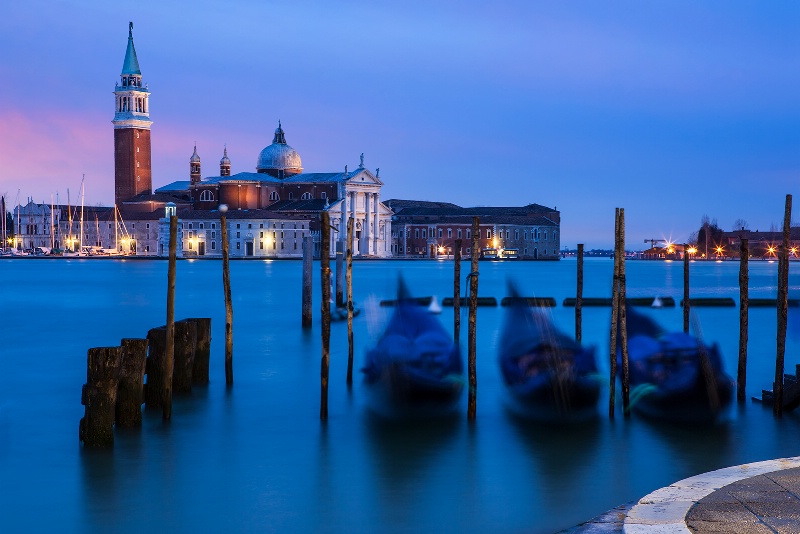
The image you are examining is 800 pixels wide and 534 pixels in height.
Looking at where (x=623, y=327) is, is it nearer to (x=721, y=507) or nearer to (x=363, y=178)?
(x=721, y=507)

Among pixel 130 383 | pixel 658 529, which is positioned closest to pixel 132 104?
pixel 130 383

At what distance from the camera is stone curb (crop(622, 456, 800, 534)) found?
15.7 ft

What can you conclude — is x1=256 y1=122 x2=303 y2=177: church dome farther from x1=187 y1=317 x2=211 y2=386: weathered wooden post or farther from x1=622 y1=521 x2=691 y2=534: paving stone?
x1=622 y1=521 x2=691 y2=534: paving stone

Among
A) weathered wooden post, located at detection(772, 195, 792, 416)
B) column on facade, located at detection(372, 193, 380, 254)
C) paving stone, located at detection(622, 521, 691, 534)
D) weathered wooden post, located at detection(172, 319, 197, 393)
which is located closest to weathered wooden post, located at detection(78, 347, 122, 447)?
weathered wooden post, located at detection(172, 319, 197, 393)

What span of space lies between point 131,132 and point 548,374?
8512cm

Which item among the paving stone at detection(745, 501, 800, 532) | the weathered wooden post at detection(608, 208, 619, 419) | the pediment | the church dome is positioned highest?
the church dome

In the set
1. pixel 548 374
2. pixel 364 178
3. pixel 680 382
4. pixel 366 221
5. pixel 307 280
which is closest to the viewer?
pixel 680 382

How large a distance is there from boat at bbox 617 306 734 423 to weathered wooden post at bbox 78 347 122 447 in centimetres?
493

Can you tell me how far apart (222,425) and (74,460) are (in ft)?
6.49

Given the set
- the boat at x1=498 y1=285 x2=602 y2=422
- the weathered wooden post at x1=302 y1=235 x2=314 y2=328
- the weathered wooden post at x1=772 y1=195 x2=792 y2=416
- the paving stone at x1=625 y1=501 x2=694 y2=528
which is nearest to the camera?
the paving stone at x1=625 y1=501 x2=694 y2=528

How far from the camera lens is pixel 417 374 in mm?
10500

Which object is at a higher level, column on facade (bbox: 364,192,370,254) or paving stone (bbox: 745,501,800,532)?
column on facade (bbox: 364,192,370,254)

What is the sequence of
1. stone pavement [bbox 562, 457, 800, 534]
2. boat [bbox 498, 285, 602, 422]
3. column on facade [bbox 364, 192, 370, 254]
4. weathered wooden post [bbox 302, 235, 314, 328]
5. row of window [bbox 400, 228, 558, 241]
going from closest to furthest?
stone pavement [bbox 562, 457, 800, 534] → boat [bbox 498, 285, 602, 422] → weathered wooden post [bbox 302, 235, 314, 328] → column on facade [bbox 364, 192, 370, 254] → row of window [bbox 400, 228, 558, 241]

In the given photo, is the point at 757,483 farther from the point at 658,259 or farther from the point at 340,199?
the point at 658,259
